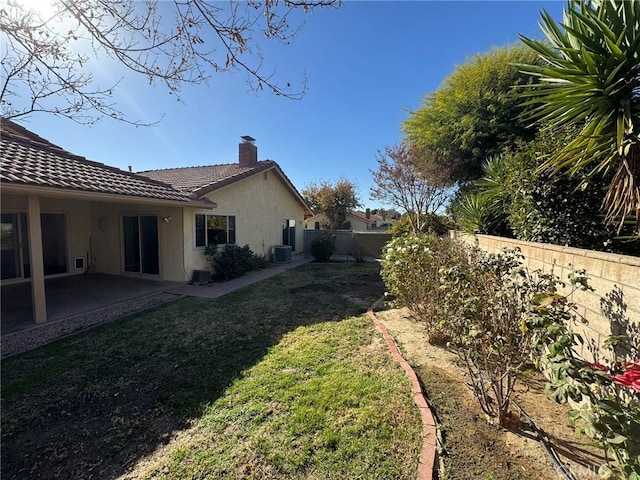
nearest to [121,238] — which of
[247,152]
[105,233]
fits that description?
[105,233]

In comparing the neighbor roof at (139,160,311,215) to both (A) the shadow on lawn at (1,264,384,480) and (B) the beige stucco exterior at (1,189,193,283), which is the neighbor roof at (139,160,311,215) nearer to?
(B) the beige stucco exterior at (1,189,193,283)

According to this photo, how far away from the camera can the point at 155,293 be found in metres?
9.18

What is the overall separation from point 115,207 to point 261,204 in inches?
252

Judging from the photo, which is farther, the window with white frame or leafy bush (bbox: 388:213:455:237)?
leafy bush (bbox: 388:213:455:237)

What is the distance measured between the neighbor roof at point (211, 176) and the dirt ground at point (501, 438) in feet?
32.6

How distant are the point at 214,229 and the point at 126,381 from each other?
8451 millimetres

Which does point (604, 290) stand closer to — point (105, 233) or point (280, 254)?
point (280, 254)

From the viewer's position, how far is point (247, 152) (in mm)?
16000

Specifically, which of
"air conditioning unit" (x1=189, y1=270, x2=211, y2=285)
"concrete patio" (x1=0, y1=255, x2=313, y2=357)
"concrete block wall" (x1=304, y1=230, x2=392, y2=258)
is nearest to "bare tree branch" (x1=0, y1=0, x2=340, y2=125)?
"concrete patio" (x1=0, y1=255, x2=313, y2=357)

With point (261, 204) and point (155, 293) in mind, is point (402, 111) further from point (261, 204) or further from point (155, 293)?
point (155, 293)

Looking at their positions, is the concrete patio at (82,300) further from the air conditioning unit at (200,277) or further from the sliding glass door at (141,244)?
the sliding glass door at (141,244)

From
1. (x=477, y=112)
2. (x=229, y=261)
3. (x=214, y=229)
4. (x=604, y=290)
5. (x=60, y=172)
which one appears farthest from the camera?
(x=214, y=229)

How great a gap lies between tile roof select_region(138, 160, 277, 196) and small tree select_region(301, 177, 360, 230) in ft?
60.2

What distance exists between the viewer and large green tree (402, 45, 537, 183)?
28.9ft
